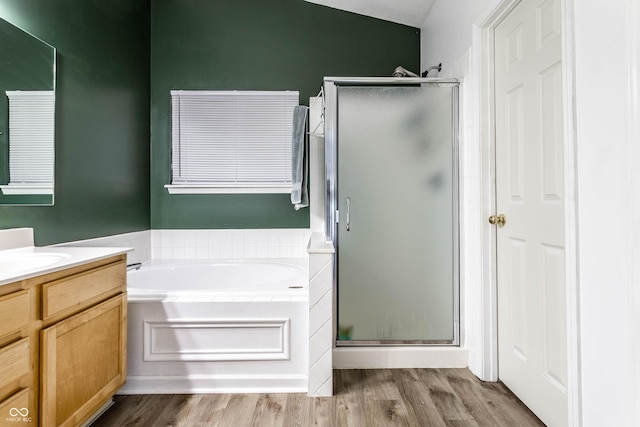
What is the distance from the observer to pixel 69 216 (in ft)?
6.96

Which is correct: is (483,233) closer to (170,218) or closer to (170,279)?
(170,279)

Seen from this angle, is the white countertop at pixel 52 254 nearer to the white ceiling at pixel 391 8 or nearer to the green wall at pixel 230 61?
the green wall at pixel 230 61

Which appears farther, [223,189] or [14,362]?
[223,189]

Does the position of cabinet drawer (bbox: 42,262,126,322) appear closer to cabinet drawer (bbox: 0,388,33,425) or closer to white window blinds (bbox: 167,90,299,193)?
cabinet drawer (bbox: 0,388,33,425)

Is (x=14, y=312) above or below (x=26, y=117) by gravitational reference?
below

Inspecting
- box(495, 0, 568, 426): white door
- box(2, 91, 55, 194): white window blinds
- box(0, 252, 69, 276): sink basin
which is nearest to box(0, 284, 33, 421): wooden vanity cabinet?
box(0, 252, 69, 276): sink basin

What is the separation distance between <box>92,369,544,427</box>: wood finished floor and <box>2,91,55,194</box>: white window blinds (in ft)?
3.89

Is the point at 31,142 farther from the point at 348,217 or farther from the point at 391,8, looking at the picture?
the point at 391,8

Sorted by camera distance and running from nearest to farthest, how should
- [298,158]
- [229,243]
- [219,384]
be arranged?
[219,384] < [298,158] < [229,243]

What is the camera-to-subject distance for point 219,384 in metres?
1.93

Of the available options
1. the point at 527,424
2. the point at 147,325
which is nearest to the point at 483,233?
the point at 527,424

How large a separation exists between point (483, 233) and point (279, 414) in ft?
4.70

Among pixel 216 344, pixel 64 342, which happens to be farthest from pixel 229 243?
pixel 64 342

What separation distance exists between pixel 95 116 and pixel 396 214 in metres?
2.06
